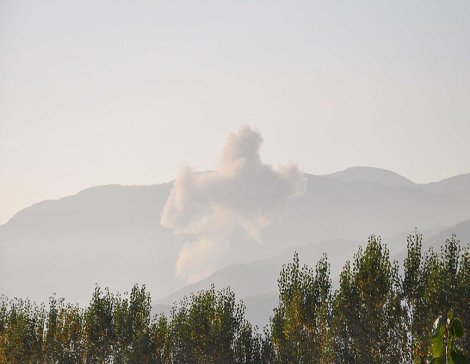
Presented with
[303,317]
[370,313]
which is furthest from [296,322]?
[370,313]

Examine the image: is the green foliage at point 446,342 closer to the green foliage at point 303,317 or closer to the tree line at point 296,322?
the tree line at point 296,322

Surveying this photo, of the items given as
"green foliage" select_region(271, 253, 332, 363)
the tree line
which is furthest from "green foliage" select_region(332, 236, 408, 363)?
"green foliage" select_region(271, 253, 332, 363)

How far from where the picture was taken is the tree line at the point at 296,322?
57.4 meters

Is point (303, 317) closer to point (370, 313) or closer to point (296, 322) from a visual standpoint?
point (296, 322)

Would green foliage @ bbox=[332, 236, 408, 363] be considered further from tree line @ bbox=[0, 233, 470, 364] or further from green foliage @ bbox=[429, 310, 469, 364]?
green foliage @ bbox=[429, 310, 469, 364]

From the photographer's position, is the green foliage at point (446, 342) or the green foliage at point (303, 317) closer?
the green foliage at point (446, 342)

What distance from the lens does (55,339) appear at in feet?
238

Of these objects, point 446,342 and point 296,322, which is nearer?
point 446,342

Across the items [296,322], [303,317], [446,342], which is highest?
[446,342]

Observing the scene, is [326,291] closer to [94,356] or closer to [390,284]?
[390,284]

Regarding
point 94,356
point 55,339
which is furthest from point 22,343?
point 94,356

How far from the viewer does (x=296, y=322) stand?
2542 inches

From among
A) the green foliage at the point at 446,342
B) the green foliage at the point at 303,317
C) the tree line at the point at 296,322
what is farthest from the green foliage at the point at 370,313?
the green foliage at the point at 446,342

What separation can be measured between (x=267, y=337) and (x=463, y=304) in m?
21.2
